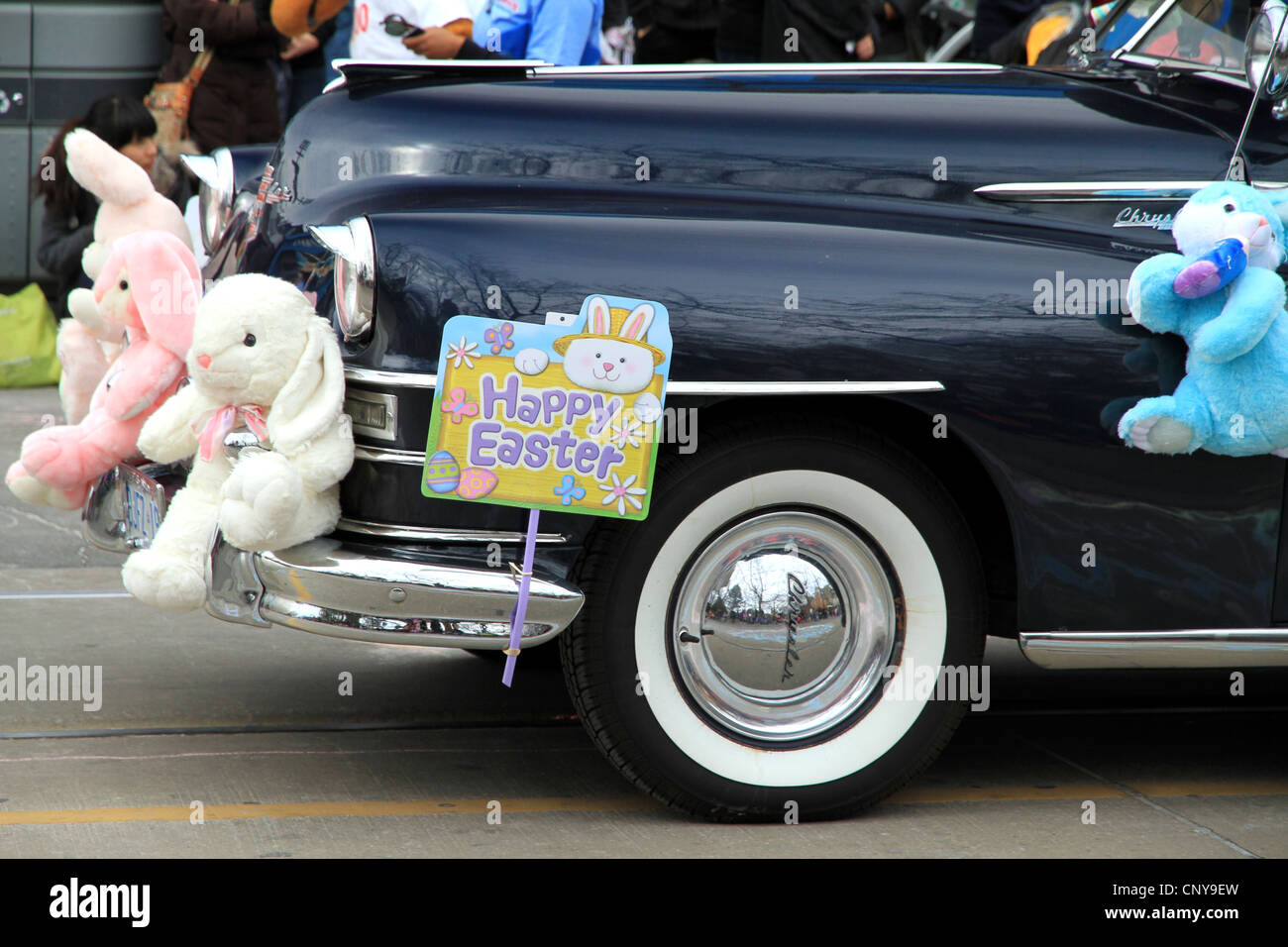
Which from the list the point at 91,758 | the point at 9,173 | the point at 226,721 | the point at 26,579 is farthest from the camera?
the point at 9,173

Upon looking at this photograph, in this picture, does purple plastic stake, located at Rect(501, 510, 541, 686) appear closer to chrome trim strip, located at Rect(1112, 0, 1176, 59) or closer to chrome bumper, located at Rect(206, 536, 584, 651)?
chrome bumper, located at Rect(206, 536, 584, 651)

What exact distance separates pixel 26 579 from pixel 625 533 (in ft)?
10.2

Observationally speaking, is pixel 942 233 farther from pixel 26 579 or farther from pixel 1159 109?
pixel 26 579

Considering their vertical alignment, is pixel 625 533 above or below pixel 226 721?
above

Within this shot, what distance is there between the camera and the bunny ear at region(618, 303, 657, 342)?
10.4 feet

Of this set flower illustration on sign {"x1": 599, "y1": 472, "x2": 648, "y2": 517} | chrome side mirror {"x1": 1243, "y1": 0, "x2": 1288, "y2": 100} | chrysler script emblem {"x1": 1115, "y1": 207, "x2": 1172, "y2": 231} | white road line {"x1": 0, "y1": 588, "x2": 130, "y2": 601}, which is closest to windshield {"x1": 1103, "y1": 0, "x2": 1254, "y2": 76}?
chrome side mirror {"x1": 1243, "y1": 0, "x2": 1288, "y2": 100}

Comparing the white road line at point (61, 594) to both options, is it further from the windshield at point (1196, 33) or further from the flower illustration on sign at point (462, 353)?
the windshield at point (1196, 33)

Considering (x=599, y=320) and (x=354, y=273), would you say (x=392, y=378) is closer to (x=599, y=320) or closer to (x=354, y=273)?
(x=354, y=273)

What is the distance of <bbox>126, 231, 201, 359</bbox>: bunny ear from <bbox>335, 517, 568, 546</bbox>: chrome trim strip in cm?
99

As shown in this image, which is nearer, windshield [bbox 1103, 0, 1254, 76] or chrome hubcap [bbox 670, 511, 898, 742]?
chrome hubcap [bbox 670, 511, 898, 742]

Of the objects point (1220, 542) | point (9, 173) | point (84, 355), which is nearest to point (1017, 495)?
point (1220, 542)

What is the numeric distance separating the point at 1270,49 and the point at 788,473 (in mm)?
1522

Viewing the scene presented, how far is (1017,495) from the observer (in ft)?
10.9

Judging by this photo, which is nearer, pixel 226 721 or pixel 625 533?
pixel 625 533
